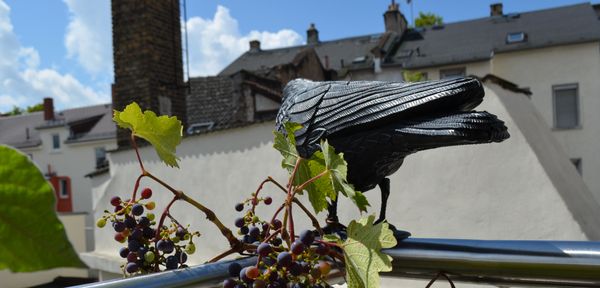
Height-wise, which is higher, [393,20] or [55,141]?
[393,20]

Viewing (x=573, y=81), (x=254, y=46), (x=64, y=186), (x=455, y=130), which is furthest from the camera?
(x=254, y=46)

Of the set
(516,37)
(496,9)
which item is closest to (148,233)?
(516,37)

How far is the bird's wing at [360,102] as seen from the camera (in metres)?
0.61

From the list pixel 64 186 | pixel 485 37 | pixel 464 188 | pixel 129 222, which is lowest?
pixel 64 186

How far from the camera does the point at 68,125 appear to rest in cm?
1515

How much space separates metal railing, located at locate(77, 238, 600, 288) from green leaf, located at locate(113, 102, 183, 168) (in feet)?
0.34

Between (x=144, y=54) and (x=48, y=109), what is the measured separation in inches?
520

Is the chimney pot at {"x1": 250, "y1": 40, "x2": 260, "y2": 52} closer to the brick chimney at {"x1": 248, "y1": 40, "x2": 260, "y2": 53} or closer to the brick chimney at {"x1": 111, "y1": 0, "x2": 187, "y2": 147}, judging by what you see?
the brick chimney at {"x1": 248, "y1": 40, "x2": 260, "y2": 53}

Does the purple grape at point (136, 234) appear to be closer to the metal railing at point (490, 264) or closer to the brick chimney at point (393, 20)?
the metal railing at point (490, 264)

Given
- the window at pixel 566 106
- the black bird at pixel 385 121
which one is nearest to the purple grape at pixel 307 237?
the black bird at pixel 385 121

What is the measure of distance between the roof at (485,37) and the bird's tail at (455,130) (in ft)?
29.2

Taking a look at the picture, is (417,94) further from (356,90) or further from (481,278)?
(481,278)

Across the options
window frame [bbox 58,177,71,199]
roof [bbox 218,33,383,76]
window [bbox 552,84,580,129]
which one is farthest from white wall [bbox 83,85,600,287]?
window frame [bbox 58,177,71,199]

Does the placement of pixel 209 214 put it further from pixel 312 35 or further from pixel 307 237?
pixel 312 35
